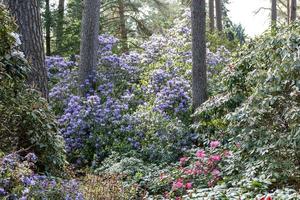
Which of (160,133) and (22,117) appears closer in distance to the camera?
(22,117)

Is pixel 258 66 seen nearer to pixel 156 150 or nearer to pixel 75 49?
pixel 156 150

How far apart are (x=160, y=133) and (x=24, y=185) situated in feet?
14.3

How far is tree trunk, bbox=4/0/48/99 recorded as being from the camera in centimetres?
586

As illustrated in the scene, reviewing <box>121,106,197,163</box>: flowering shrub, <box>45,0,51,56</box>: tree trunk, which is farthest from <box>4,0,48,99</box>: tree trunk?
<box>45,0,51,56</box>: tree trunk

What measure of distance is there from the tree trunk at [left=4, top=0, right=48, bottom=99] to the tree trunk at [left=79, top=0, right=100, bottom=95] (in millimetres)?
4279

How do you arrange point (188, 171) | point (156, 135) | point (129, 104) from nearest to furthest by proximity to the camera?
1. point (188, 171)
2. point (156, 135)
3. point (129, 104)

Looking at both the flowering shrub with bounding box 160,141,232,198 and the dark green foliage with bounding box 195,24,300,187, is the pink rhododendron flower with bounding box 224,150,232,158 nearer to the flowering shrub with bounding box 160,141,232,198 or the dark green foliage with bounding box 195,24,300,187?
the flowering shrub with bounding box 160,141,232,198

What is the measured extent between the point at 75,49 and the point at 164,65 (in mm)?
4881

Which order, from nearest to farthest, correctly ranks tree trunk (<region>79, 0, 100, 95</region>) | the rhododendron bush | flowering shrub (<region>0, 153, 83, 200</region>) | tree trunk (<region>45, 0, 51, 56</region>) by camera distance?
1. flowering shrub (<region>0, 153, 83, 200</region>)
2. the rhododendron bush
3. tree trunk (<region>79, 0, 100, 95</region>)
4. tree trunk (<region>45, 0, 51, 56</region>)

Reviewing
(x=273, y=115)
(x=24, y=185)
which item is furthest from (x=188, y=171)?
(x=24, y=185)

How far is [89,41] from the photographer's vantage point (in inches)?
414

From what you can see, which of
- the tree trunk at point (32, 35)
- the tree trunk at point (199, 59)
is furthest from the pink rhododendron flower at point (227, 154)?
the tree trunk at point (199, 59)

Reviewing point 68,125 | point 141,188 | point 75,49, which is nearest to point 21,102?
point 141,188

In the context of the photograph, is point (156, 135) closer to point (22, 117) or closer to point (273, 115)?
point (273, 115)
